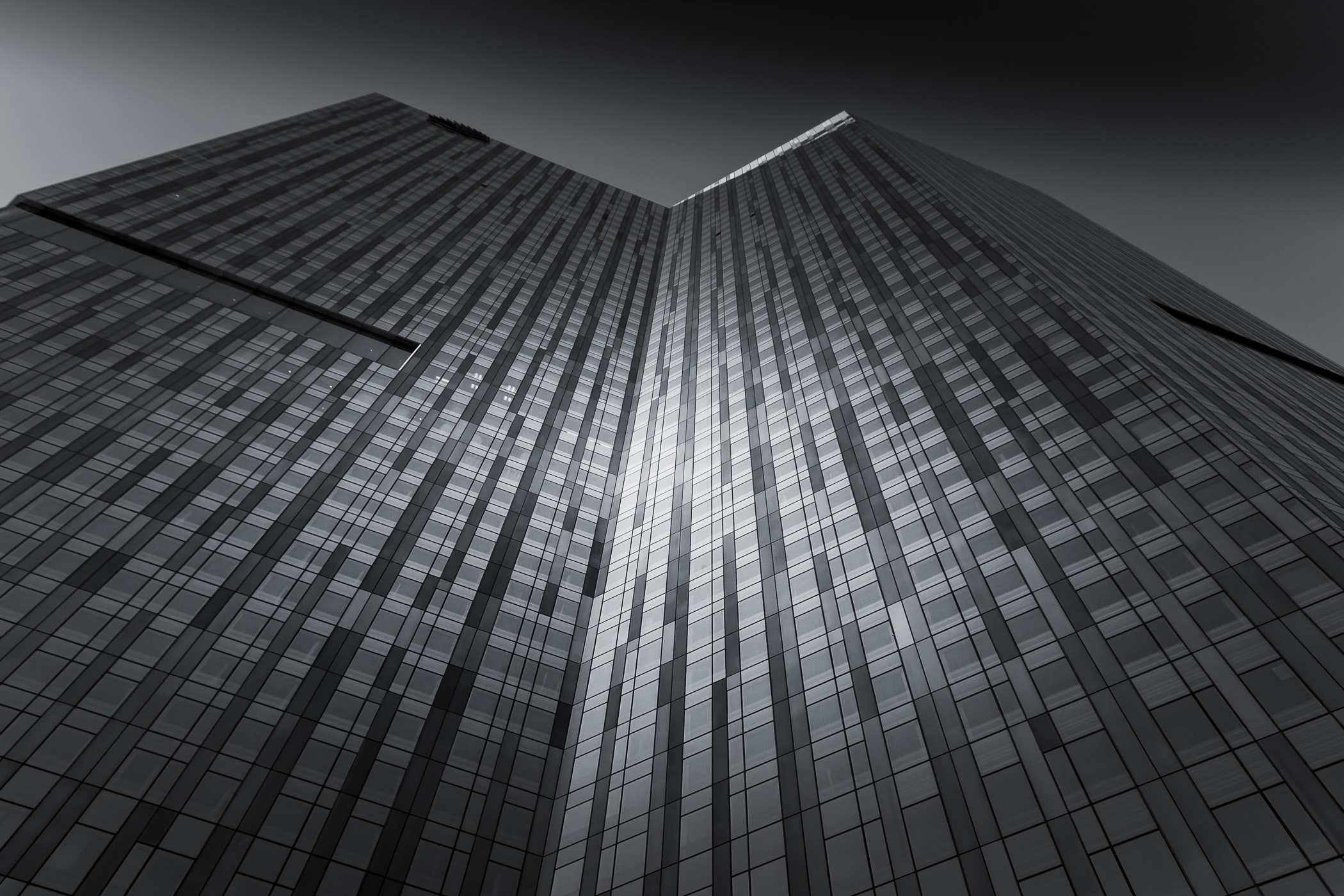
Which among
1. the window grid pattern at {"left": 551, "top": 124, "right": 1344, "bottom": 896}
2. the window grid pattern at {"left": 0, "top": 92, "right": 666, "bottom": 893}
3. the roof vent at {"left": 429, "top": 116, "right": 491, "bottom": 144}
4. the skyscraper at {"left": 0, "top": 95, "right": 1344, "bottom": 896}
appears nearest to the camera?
the window grid pattern at {"left": 551, "top": 124, "right": 1344, "bottom": 896}

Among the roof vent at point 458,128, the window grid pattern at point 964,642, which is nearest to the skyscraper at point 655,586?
the window grid pattern at point 964,642

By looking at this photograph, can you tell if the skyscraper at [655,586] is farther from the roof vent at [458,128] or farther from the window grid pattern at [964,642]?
the roof vent at [458,128]

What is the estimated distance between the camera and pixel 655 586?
50.6m

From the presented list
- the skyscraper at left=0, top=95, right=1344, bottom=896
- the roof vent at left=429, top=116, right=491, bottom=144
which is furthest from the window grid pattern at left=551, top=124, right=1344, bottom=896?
the roof vent at left=429, top=116, right=491, bottom=144

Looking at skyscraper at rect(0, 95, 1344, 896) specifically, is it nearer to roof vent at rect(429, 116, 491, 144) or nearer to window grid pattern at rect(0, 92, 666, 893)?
window grid pattern at rect(0, 92, 666, 893)

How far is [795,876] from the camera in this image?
29.6 meters

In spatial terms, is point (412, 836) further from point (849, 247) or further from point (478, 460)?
point (849, 247)

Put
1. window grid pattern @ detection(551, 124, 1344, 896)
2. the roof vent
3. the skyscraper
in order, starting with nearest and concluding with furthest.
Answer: window grid pattern @ detection(551, 124, 1344, 896) < the skyscraper < the roof vent

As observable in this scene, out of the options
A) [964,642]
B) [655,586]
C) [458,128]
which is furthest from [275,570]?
[458,128]

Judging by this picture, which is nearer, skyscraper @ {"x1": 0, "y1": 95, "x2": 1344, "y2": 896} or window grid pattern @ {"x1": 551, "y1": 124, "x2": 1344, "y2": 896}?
window grid pattern @ {"x1": 551, "y1": 124, "x2": 1344, "y2": 896}

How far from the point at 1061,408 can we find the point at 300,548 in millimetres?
46647

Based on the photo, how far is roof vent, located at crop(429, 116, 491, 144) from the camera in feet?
463

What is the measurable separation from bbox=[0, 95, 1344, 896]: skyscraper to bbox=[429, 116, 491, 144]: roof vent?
230 feet

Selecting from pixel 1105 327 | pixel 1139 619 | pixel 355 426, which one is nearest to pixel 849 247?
pixel 1105 327
